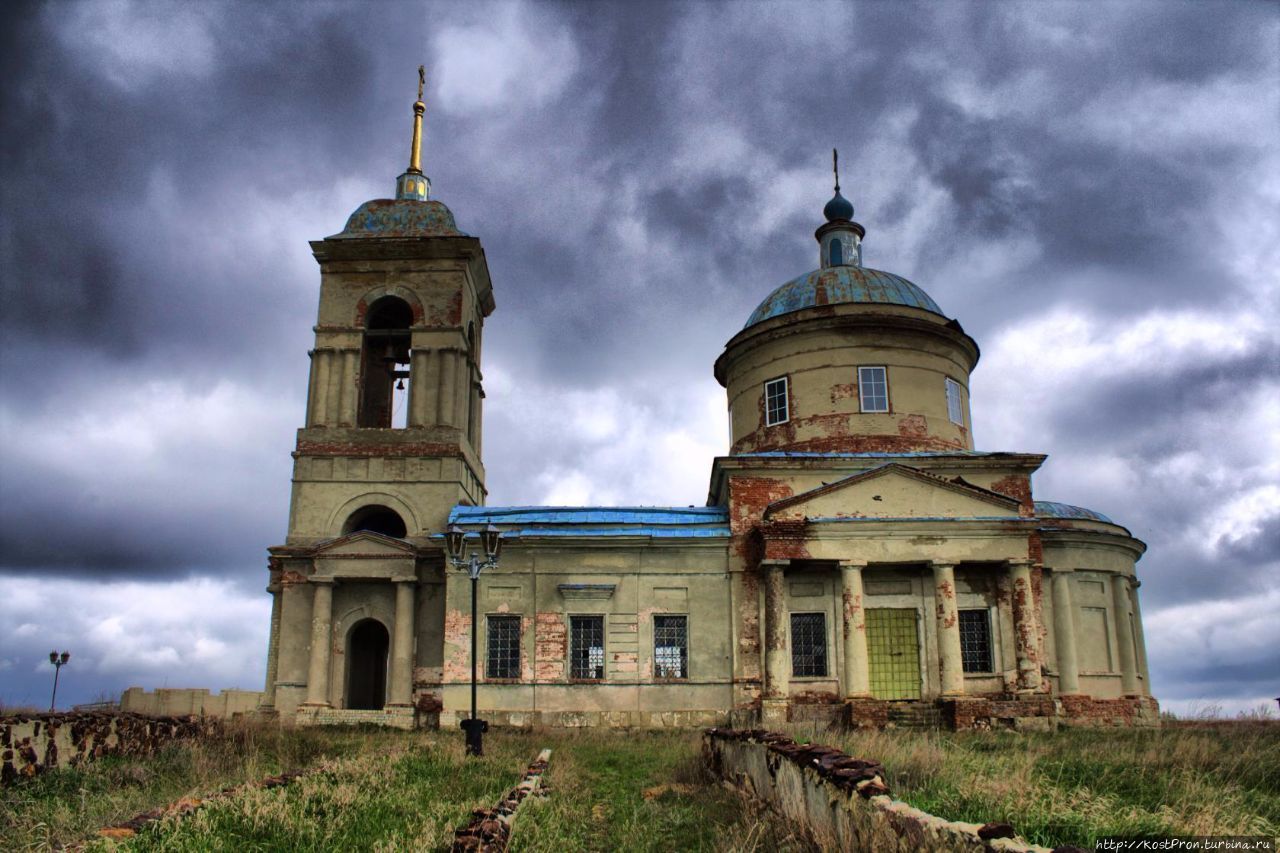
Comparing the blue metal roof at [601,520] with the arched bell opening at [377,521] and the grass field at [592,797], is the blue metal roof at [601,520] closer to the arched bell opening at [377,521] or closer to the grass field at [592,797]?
the arched bell opening at [377,521]

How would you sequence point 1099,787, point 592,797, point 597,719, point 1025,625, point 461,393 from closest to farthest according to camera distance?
point 1099,787, point 592,797, point 1025,625, point 597,719, point 461,393

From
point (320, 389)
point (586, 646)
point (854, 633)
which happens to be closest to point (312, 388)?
point (320, 389)

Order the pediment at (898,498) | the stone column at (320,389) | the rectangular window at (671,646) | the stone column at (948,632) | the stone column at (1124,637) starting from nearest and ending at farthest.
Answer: the stone column at (948,632)
the pediment at (898,498)
the rectangular window at (671,646)
the stone column at (1124,637)
the stone column at (320,389)

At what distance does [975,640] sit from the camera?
951 inches

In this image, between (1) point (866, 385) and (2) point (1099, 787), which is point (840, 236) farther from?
(2) point (1099, 787)

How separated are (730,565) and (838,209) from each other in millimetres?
13021

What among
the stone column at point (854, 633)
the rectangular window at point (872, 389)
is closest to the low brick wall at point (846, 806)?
the stone column at point (854, 633)

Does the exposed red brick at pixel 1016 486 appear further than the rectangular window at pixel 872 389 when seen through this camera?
No

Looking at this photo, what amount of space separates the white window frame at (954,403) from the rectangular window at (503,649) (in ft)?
42.4

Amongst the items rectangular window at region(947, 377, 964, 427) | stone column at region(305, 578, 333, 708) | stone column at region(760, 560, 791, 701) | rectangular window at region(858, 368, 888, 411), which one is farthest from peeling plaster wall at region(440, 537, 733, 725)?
rectangular window at region(947, 377, 964, 427)

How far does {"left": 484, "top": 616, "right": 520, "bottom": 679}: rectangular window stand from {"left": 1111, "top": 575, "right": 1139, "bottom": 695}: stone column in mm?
15157

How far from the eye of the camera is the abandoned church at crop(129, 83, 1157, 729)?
2352cm

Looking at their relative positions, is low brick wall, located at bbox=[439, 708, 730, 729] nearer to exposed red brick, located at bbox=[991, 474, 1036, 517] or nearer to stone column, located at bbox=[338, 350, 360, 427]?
stone column, located at bbox=[338, 350, 360, 427]

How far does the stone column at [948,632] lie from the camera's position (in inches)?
891
